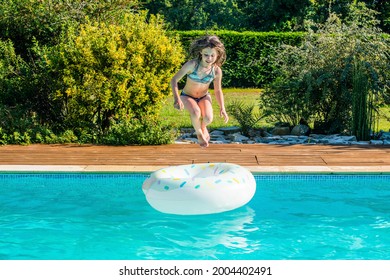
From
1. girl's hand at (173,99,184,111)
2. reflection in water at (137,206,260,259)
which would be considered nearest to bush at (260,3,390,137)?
reflection in water at (137,206,260,259)

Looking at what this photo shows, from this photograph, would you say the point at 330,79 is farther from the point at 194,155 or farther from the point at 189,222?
the point at 189,222

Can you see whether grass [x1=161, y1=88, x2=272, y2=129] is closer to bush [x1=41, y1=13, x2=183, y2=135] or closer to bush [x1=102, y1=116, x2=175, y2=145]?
bush [x1=102, y1=116, x2=175, y2=145]

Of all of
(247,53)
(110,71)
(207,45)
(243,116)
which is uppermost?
(207,45)

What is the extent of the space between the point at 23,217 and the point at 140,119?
13.5 feet

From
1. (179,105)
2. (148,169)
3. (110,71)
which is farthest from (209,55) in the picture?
(110,71)

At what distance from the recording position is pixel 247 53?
68.4 feet

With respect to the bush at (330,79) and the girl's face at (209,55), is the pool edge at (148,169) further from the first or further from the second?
the bush at (330,79)

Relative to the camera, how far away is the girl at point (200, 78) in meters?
6.89

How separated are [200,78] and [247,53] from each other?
1397 centimetres

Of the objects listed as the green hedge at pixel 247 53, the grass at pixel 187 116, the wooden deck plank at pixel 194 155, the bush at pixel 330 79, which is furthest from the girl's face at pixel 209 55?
the green hedge at pixel 247 53

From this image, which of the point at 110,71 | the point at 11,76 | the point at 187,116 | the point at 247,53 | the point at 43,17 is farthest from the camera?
the point at 247,53

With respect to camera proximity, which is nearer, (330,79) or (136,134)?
(136,134)

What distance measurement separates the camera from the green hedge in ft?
67.6

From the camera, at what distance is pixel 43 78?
36.8 ft
